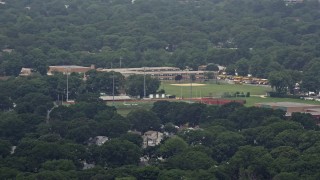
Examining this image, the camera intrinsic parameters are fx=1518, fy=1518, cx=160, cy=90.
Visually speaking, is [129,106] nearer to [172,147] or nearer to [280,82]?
[280,82]

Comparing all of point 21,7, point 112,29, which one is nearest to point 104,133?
point 112,29

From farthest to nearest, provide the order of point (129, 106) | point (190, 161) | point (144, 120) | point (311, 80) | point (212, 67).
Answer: point (212, 67) → point (311, 80) → point (129, 106) → point (144, 120) → point (190, 161)

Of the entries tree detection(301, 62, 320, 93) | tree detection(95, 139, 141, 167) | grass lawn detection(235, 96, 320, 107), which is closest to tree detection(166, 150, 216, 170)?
tree detection(95, 139, 141, 167)

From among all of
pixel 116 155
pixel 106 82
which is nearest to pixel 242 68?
pixel 106 82

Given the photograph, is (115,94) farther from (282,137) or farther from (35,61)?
(282,137)

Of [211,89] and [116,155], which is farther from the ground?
[211,89]

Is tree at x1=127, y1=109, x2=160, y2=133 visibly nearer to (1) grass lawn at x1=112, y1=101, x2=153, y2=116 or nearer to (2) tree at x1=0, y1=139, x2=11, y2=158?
(1) grass lawn at x1=112, y1=101, x2=153, y2=116

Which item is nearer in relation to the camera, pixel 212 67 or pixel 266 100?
pixel 266 100
